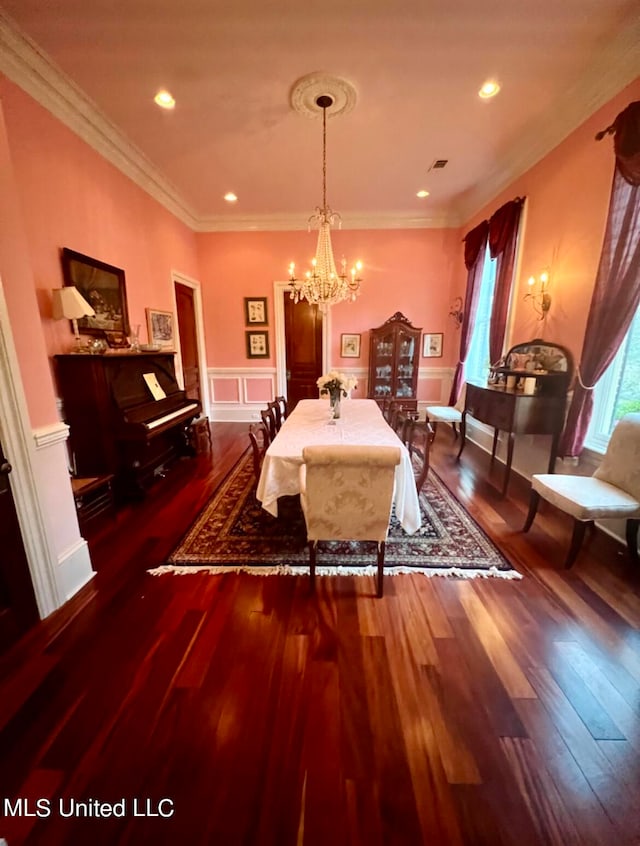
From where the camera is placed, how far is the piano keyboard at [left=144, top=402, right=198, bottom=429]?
9.89 feet

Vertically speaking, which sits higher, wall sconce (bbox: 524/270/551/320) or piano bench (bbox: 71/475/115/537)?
wall sconce (bbox: 524/270/551/320)

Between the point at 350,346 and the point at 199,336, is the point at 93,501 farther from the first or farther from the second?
the point at 350,346

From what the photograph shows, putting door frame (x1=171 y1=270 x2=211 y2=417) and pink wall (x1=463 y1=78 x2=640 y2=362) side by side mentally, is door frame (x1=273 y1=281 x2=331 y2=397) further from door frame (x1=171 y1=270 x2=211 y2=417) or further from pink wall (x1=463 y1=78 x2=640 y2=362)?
pink wall (x1=463 y1=78 x2=640 y2=362)

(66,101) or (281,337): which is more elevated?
(66,101)

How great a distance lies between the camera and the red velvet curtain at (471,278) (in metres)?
4.41

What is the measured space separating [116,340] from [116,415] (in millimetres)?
957

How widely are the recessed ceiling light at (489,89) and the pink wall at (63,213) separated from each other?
334 cm

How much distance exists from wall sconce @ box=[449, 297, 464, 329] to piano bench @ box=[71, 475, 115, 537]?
517 cm

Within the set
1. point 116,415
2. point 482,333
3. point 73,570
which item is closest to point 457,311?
point 482,333

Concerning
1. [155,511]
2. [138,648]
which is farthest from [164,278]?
[138,648]

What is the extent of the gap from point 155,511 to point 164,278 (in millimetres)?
3143

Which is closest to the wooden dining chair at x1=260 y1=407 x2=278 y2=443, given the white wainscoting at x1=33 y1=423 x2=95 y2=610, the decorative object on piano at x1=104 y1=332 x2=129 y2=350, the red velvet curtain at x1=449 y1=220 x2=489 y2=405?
the white wainscoting at x1=33 y1=423 x2=95 y2=610

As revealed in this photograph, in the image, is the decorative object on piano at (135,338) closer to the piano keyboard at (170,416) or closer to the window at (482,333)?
the piano keyboard at (170,416)

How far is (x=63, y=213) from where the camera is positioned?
2.68 meters
